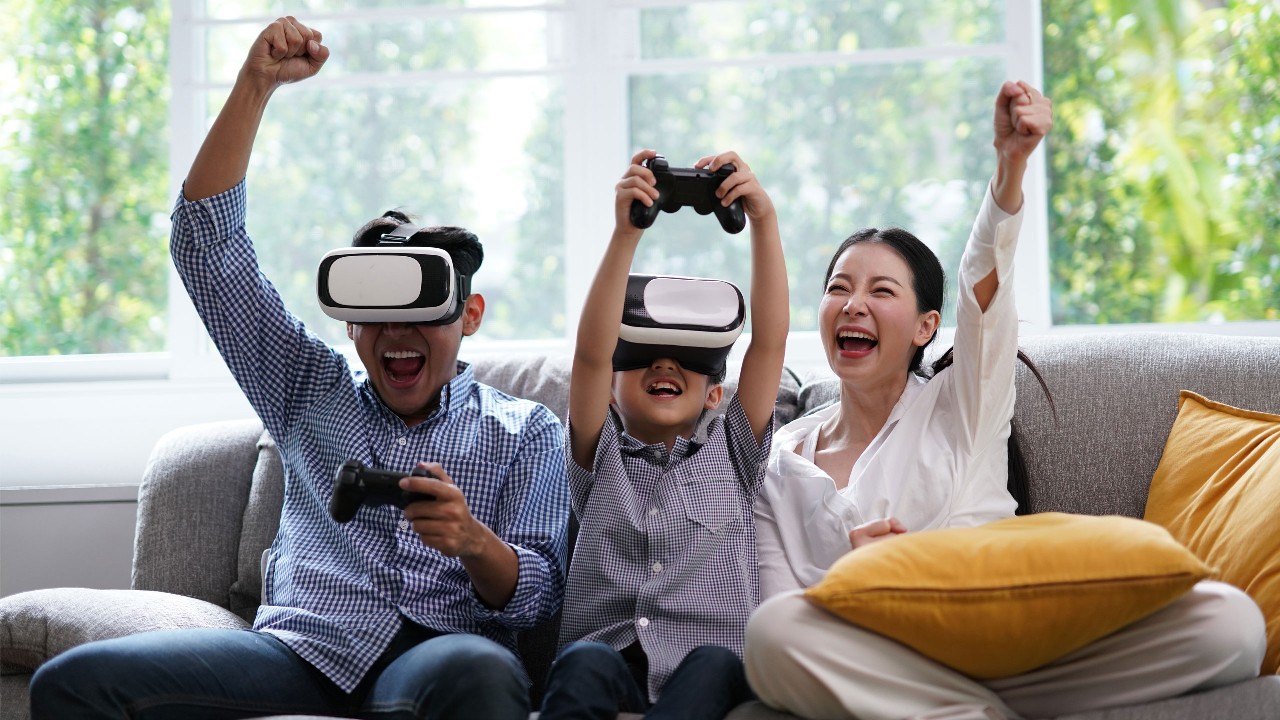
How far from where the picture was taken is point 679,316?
1.78 metres

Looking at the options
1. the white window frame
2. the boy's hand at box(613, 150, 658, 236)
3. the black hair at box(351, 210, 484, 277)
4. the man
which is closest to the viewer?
the man

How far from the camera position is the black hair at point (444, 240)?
1.93 meters

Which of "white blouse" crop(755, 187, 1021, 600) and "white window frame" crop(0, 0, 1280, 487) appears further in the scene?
"white window frame" crop(0, 0, 1280, 487)

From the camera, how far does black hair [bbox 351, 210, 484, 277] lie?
193 centimetres

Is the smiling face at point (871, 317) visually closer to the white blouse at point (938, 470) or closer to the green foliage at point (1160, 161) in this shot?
the white blouse at point (938, 470)

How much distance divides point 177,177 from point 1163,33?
2.44m

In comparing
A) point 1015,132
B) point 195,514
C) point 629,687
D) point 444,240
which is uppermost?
point 1015,132

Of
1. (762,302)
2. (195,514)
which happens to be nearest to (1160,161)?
(762,302)

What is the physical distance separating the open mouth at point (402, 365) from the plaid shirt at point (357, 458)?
0.05m

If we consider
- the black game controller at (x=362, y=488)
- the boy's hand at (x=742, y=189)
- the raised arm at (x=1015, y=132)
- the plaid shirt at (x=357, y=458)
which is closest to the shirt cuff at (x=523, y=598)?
the plaid shirt at (x=357, y=458)

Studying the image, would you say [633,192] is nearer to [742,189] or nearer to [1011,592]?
[742,189]

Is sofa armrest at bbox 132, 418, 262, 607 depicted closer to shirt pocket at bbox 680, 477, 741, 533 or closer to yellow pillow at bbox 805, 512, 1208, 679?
shirt pocket at bbox 680, 477, 741, 533

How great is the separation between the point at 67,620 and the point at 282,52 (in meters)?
0.89

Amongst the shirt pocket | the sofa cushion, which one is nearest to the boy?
the shirt pocket
